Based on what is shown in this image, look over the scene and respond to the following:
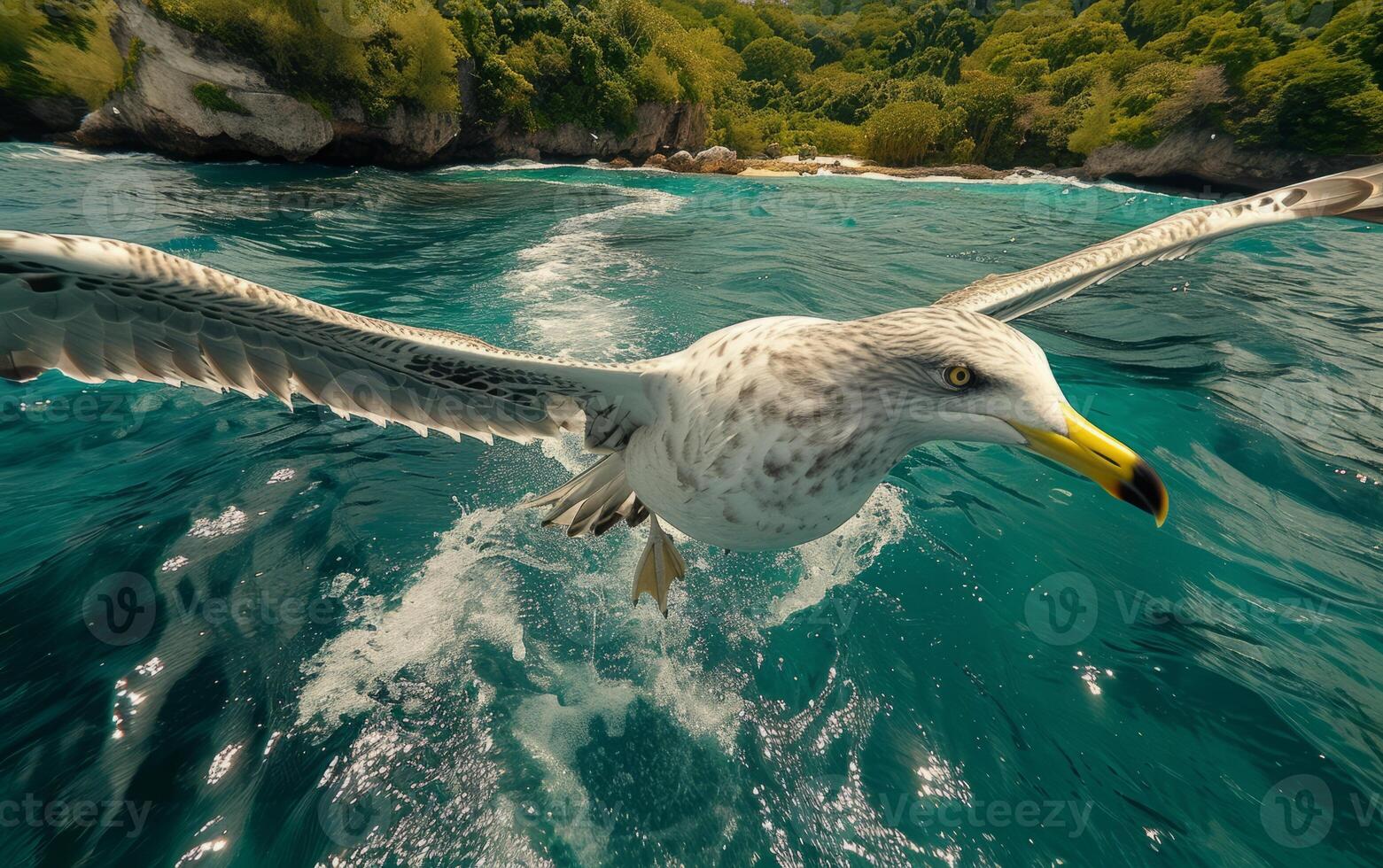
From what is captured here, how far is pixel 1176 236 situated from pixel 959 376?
8.55 feet

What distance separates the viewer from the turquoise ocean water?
7.66ft

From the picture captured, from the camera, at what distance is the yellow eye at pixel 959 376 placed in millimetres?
1851

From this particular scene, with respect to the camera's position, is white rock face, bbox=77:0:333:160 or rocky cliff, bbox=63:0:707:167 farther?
rocky cliff, bbox=63:0:707:167

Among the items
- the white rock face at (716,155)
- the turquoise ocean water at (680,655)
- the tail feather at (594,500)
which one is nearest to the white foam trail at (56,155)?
the turquoise ocean water at (680,655)

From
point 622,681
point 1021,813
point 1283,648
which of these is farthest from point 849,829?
point 1283,648

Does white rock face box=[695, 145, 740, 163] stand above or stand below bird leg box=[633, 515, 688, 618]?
above

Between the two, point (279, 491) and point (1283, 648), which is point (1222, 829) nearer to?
point (1283, 648)

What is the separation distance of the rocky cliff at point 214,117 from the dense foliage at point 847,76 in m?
0.78

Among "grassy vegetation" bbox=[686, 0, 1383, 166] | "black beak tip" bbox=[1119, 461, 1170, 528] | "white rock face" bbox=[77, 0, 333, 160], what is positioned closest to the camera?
"black beak tip" bbox=[1119, 461, 1170, 528]

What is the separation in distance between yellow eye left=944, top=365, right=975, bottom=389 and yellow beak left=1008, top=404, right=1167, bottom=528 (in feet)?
0.63

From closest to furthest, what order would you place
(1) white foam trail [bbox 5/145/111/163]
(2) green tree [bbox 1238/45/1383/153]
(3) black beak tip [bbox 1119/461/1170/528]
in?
(3) black beak tip [bbox 1119/461/1170/528] → (1) white foam trail [bbox 5/145/111/163] → (2) green tree [bbox 1238/45/1383/153]

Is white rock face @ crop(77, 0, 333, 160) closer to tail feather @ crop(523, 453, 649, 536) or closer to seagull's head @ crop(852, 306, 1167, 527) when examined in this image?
tail feather @ crop(523, 453, 649, 536)

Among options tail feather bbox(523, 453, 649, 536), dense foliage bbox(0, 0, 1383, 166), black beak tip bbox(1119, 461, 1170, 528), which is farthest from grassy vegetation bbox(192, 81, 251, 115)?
black beak tip bbox(1119, 461, 1170, 528)

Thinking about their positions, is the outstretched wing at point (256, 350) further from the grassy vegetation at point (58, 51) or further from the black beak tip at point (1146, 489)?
the grassy vegetation at point (58, 51)
